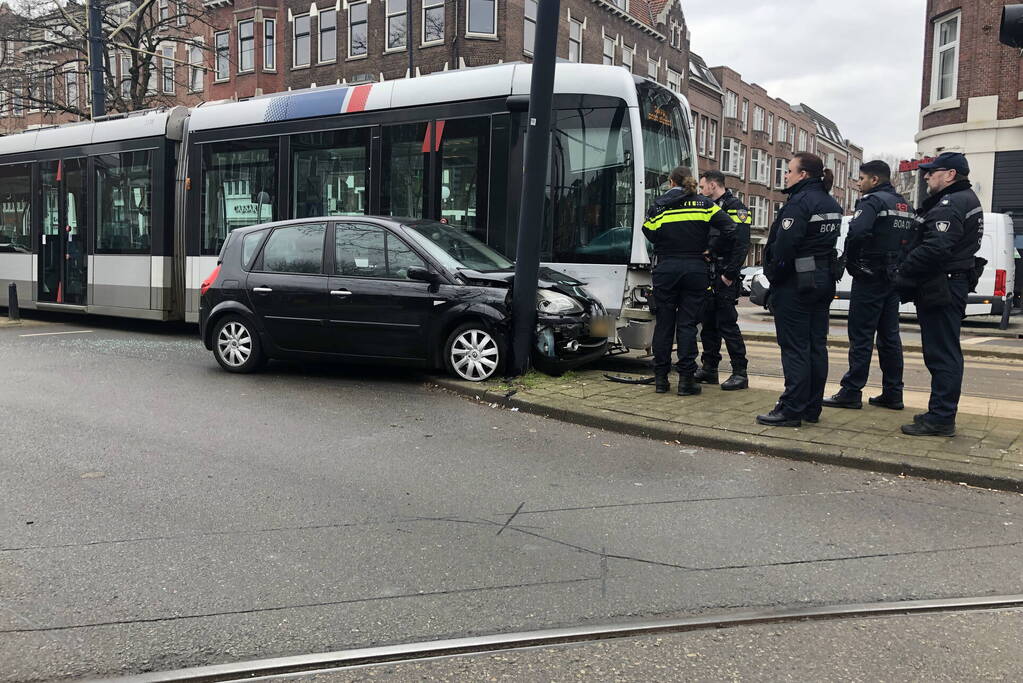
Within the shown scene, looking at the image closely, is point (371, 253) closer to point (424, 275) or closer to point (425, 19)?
point (424, 275)

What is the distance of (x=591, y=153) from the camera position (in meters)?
8.98

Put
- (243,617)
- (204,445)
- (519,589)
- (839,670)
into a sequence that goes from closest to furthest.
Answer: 1. (839,670)
2. (243,617)
3. (519,589)
4. (204,445)

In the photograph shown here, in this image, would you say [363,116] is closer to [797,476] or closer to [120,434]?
[120,434]

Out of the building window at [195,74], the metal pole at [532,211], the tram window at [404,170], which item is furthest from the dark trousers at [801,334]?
the building window at [195,74]

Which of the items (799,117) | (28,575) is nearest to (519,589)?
(28,575)

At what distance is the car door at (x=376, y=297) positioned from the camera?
796cm

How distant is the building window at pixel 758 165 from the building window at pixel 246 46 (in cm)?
3353

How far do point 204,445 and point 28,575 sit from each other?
2.27 meters

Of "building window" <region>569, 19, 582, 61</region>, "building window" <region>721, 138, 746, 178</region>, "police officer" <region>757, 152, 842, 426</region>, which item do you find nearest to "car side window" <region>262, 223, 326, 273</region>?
"police officer" <region>757, 152, 842, 426</region>

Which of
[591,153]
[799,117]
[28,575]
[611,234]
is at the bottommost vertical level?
[28,575]

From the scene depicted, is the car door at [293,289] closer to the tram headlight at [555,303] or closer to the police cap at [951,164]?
the tram headlight at [555,303]

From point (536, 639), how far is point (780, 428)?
3571 millimetres

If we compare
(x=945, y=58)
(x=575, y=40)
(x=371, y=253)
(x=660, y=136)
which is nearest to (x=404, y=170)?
(x=371, y=253)

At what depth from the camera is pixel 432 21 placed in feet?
102
